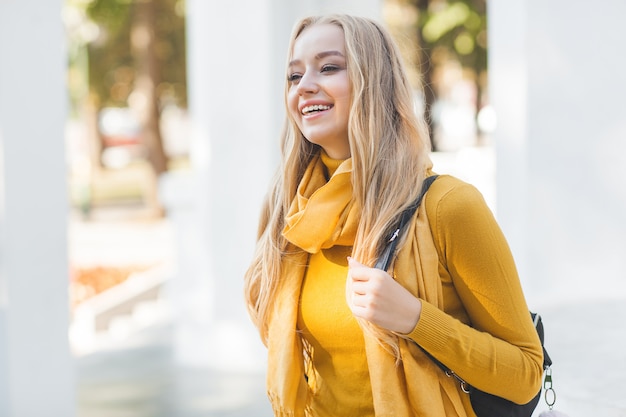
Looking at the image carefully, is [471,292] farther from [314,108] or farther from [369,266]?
[314,108]

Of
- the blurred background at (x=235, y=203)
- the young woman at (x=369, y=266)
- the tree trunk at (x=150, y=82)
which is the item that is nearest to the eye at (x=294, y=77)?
the young woman at (x=369, y=266)

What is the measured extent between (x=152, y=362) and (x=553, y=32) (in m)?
4.51

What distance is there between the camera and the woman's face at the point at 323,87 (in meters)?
2.14

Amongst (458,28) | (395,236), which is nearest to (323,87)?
(395,236)

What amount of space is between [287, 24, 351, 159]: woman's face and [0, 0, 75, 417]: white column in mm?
2559

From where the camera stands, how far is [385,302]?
1861 millimetres

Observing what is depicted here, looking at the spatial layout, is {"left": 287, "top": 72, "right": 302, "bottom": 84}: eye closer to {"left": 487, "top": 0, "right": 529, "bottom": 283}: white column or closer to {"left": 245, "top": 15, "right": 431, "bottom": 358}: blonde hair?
{"left": 245, "top": 15, "right": 431, "bottom": 358}: blonde hair

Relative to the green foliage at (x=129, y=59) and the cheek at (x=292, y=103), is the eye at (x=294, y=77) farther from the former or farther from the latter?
the green foliage at (x=129, y=59)

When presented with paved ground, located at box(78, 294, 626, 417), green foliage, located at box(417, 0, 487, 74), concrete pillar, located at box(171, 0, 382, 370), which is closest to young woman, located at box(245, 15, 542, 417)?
paved ground, located at box(78, 294, 626, 417)

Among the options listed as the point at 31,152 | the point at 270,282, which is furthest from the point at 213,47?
the point at 270,282

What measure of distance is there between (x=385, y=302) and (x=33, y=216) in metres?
3.03

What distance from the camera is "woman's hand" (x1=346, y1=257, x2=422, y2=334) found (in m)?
1.86

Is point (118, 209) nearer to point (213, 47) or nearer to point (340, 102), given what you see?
point (213, 47)

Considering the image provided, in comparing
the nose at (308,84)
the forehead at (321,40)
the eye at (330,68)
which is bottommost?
the nose at (308,84)
